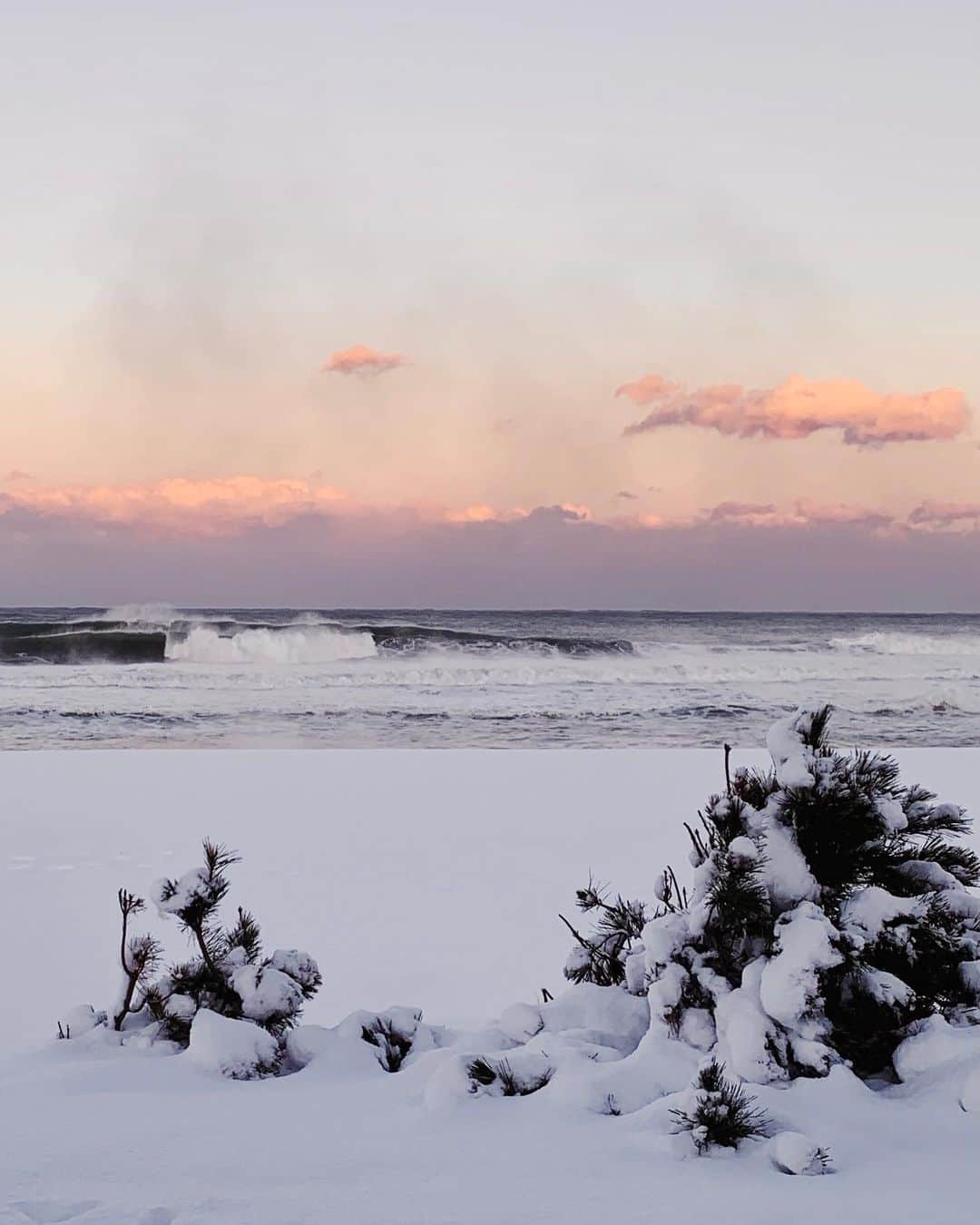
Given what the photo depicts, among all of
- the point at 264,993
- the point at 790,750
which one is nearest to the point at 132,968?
the point at 264,993

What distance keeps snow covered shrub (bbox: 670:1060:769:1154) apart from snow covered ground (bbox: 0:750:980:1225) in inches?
2.1

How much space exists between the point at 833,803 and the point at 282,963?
1.90 meters

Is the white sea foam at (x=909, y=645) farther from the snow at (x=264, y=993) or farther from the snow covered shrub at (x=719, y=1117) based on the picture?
the snow covered shrub at (x=719, y=1117)

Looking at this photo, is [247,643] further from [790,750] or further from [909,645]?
[790,750]

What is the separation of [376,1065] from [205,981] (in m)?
0.69

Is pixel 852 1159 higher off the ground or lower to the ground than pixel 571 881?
higher

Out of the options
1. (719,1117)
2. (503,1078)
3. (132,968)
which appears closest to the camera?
(719,1117)

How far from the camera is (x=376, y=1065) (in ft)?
11.4

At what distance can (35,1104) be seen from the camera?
312cm

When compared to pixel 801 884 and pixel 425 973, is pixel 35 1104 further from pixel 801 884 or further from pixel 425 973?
pixel 425 973

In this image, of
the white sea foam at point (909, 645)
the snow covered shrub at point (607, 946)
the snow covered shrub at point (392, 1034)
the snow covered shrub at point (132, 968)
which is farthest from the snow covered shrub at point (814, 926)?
the white sea foam at point (909, 645)

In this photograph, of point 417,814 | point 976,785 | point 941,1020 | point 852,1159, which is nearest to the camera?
point 852,1159

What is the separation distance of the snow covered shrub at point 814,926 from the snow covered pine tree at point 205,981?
114 centimetres

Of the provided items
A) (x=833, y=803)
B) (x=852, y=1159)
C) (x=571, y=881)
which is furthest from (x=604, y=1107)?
(x=571, y=881)
